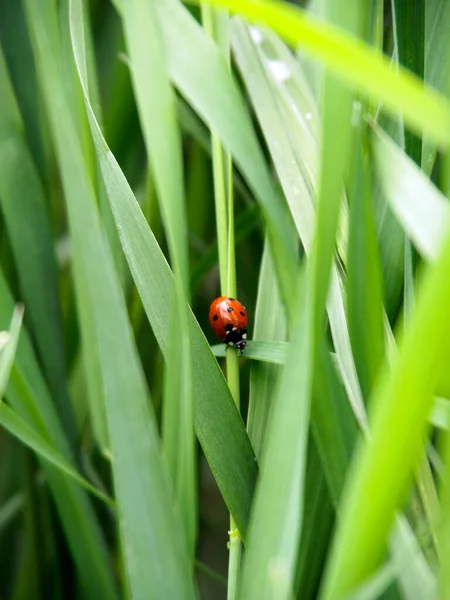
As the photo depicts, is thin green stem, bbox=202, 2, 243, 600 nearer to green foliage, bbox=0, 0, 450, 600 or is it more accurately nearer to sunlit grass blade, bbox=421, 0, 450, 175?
green foliage, bbox=0, 0, 450, 600

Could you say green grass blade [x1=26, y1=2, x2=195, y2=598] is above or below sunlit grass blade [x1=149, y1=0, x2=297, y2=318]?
below

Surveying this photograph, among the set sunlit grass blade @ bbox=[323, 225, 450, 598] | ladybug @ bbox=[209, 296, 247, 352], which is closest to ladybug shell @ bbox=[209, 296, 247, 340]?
ladybug @ bbox=[209, 296, 247, 352]

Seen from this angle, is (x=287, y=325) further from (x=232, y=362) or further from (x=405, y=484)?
(x=405, y=484)

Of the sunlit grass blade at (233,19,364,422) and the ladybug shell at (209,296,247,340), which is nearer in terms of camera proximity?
the sunlit grass blade at (233,19,364,422)

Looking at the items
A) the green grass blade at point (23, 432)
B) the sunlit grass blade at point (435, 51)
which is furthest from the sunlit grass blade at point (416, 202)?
the green grass blade at point (23, 432)

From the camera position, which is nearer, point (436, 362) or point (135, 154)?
point (436, 362)

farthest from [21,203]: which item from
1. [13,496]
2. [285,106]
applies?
[13,496]

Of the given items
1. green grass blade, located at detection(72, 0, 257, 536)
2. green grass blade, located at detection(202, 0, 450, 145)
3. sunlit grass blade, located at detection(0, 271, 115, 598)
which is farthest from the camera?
sunlit grass blade, located at detection(0, 271, 115, 598)

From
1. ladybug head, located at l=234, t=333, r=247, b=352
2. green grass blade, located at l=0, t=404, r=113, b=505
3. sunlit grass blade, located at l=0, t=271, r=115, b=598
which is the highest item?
ladybug head, located at l=234, t=333, r=247, b=352
